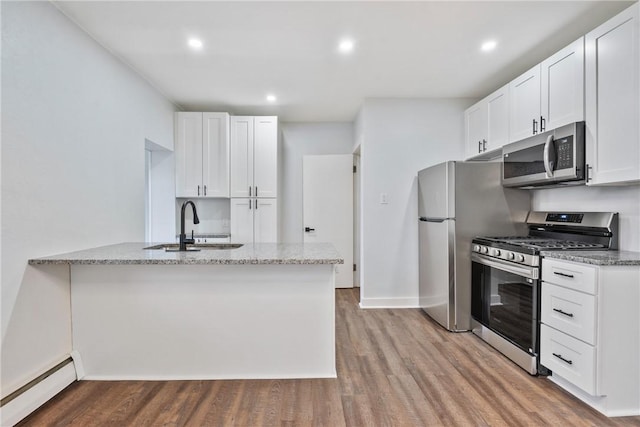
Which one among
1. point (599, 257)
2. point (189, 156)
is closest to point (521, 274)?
point (599, 257)

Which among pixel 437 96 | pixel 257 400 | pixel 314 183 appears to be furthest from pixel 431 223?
pixel 257 400

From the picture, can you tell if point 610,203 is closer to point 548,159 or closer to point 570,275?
point 548,159

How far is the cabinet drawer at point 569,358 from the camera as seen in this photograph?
A: 1.77 metres

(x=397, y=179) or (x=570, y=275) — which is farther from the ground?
(x=397, y=179)

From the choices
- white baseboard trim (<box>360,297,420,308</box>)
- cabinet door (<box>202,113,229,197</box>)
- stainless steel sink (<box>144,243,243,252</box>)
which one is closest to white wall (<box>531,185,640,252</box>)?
white baseboard trim (<box>360,297,420,308</box>)

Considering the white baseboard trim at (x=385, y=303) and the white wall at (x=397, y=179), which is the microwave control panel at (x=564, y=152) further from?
the white baseboard trim at (x=385, y=303)

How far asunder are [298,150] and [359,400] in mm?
3497

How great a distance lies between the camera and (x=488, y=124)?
3160 millimetres

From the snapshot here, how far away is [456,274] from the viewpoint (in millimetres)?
2918

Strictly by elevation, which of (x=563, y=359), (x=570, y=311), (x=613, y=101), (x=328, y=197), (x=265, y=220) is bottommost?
(x=563, y=359)

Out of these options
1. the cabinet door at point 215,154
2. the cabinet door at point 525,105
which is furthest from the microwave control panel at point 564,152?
the cabinet door at point 215,154

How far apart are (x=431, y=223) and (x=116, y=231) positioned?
2.93m

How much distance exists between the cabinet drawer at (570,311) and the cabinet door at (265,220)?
2.86 metres

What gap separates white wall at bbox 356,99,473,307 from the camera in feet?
12.0
